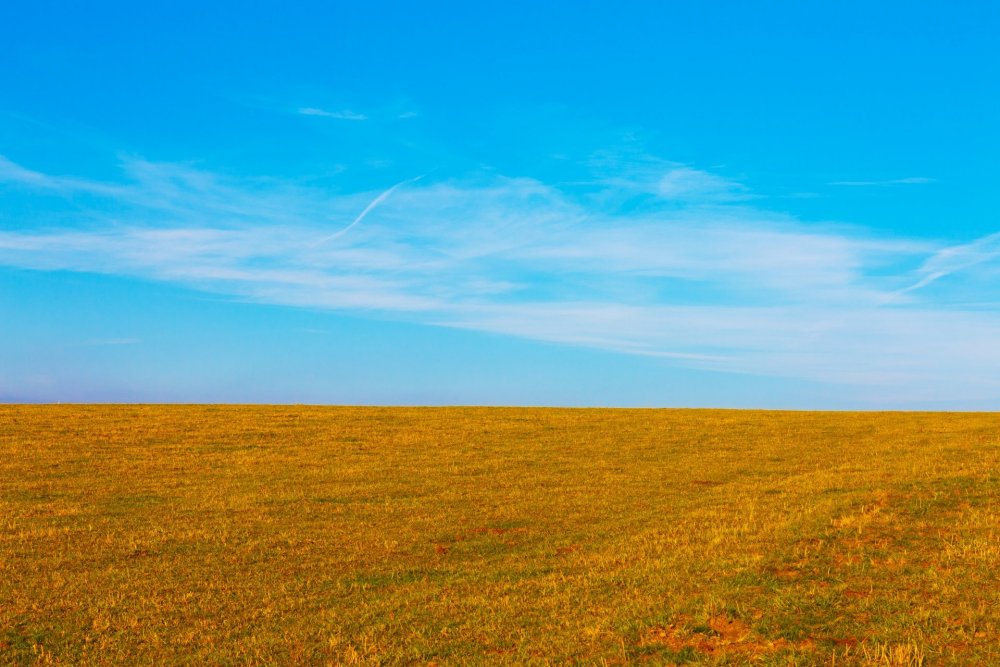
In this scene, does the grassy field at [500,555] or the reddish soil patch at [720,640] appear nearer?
the reddish soil patch at [720,640]

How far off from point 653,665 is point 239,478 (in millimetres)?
23042

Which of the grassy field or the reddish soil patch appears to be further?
the grassy field

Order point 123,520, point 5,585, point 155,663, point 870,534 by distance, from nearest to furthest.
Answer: point 155,663 → point 5,585 → point 870,534 → point 123,520

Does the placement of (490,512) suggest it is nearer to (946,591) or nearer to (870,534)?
(870,534)

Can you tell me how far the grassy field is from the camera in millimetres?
11719

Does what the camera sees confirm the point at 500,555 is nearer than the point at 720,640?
No

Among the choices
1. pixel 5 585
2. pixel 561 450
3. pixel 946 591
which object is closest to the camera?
pixel 946 591

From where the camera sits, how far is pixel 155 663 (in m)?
11.9

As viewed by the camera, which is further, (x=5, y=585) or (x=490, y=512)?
(x=490, y=512)

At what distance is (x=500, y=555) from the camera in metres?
18.0

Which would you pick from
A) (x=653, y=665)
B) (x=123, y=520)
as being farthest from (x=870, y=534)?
(x=123, y=520)

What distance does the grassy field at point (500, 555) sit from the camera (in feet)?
38.4

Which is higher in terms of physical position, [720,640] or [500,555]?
[720,640]

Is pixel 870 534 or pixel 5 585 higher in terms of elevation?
pixel 870 534
